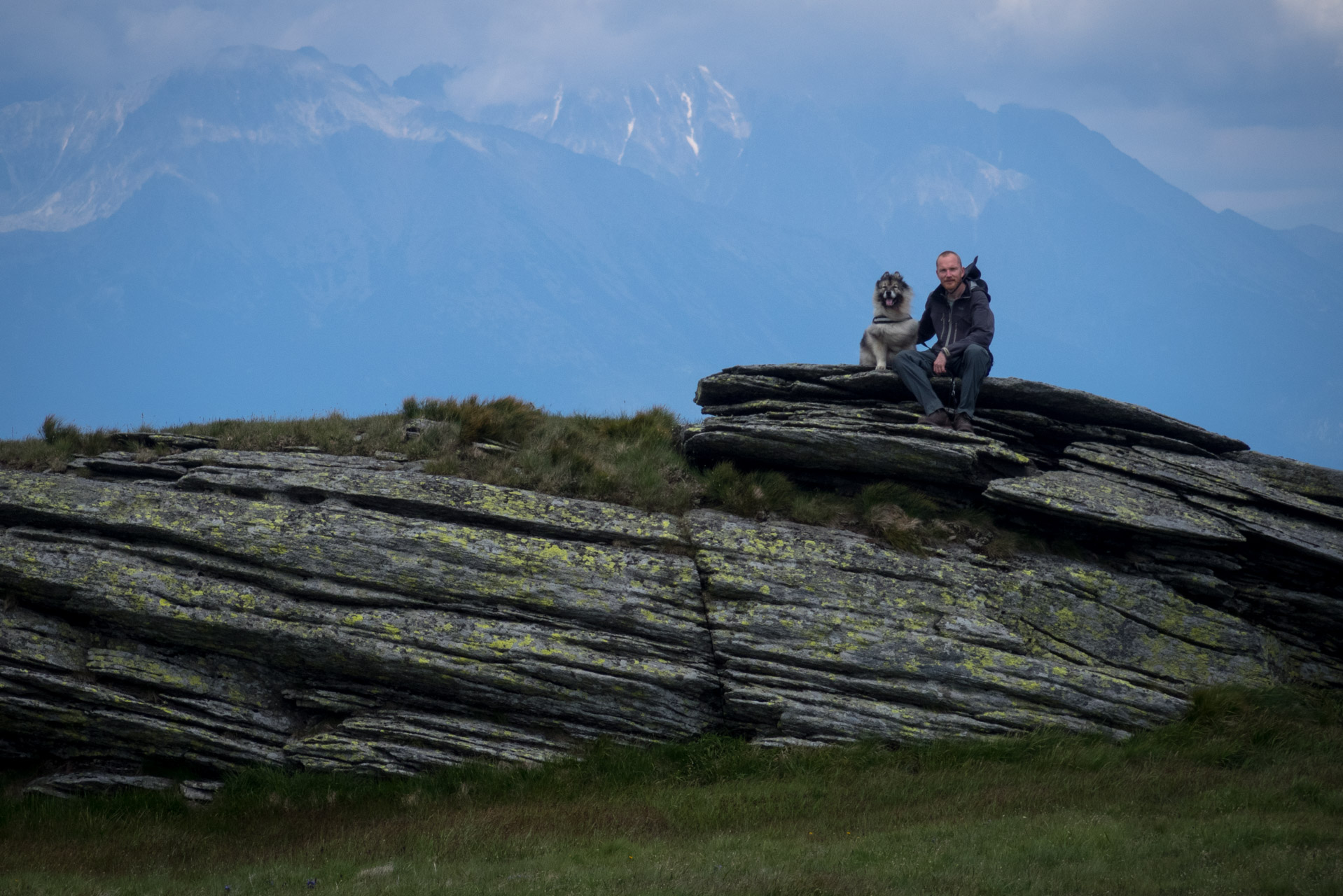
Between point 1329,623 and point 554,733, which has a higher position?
point 1329,623

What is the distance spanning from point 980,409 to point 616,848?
12.1 meters

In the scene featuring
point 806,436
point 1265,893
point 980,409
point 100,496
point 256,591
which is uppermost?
point 980,409

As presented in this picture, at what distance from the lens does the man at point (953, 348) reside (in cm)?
1681

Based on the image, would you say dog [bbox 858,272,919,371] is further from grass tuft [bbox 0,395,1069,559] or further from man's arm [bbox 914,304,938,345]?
grass tuft [bbox 0,395,1069,559]

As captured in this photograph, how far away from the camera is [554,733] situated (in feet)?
41.5

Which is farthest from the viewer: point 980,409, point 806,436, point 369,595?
point 980,409

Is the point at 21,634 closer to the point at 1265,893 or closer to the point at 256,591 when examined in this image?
the point at 256,591

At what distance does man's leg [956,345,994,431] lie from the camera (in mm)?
16719

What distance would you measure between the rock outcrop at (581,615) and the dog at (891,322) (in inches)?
104

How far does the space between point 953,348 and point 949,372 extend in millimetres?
666

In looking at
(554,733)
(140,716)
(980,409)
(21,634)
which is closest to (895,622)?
(554,733)

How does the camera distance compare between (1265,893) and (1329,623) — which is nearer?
(1265,893)

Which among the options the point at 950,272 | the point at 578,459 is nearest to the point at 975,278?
the point at 950,272

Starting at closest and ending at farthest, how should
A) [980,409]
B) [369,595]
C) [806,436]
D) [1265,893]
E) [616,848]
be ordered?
[1265,893] < [616,848] < [369,595] < [806,436] < [980,409]
